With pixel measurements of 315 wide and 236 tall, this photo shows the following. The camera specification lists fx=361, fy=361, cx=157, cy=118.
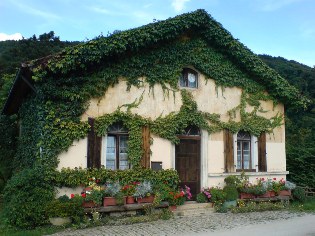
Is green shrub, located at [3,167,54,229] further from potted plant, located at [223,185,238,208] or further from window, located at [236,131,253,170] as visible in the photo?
window, located at [236,131,253,170]

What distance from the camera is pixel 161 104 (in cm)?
1330

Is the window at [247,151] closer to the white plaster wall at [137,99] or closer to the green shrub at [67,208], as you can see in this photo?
the white plaster wall at [137,99]

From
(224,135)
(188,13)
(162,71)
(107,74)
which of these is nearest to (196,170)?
(224,135)

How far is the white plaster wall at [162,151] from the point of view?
12.9m

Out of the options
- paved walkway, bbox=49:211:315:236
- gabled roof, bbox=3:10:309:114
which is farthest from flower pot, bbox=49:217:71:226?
gabled roof, bbox=3:10:309:114

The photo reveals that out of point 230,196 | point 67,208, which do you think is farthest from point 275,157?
point 67,208

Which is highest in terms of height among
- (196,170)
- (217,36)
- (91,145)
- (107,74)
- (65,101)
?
(217,36)

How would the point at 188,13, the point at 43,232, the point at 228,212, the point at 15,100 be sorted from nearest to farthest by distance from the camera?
the point at 43,232 < the point at 228,212 < the point at 188,13 < the point at 15,100

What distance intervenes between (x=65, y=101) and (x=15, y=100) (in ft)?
14.1

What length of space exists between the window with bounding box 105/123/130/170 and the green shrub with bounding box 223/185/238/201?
154 inches

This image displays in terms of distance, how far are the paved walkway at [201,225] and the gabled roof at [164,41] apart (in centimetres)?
485

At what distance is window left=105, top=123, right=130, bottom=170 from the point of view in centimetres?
1226

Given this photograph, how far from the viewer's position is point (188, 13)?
13.7 meters

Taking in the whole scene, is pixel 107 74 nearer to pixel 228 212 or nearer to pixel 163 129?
pixel 163 129
